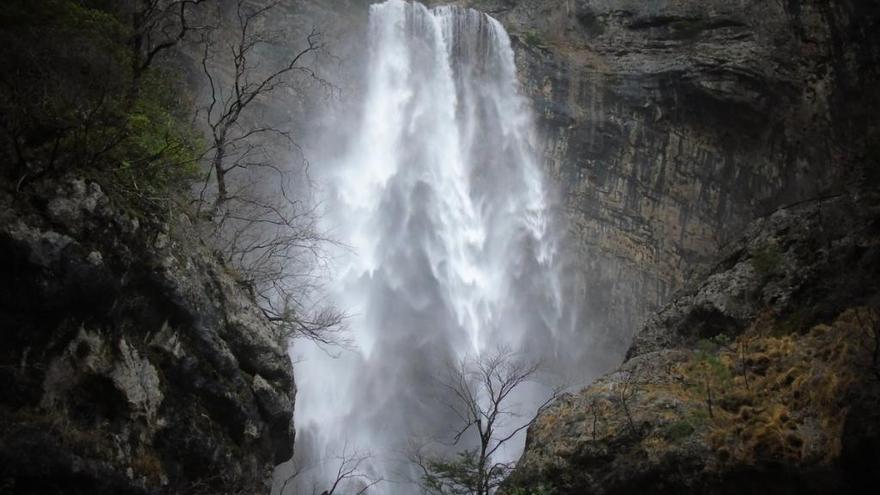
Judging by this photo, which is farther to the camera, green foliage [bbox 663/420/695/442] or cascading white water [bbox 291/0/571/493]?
cascading white water [bbox 291/0/571/493]

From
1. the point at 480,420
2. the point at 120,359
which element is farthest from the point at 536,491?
the point at 120,359

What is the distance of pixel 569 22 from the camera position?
92.7 feet

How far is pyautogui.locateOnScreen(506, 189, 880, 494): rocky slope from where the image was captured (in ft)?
22.4

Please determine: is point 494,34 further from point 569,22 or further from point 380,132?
point 380,132

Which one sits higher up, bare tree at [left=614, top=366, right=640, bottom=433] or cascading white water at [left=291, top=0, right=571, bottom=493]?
cascading white water at [left=291, top=0, right=571, bottom=493]

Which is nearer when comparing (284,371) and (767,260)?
(284,371)

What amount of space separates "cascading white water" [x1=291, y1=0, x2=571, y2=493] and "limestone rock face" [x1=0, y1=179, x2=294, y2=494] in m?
7.64

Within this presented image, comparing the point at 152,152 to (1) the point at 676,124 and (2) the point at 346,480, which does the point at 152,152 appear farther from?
(1) the point at 676,124

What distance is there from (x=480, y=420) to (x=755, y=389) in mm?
4221

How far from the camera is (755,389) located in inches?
322

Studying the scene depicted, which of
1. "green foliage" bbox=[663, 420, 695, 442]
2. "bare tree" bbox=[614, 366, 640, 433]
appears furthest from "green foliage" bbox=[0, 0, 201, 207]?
"green foliage" bbox=[663, 420, 695, 442]

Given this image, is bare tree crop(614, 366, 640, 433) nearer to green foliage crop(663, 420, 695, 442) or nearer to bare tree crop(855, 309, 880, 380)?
green foliage crop(663, 420, 695, 442)

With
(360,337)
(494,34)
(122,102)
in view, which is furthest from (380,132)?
(122,102)

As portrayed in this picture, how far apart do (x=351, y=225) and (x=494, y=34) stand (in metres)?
12.1
